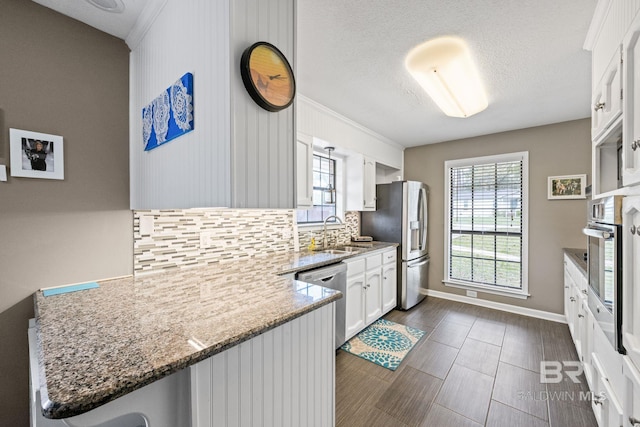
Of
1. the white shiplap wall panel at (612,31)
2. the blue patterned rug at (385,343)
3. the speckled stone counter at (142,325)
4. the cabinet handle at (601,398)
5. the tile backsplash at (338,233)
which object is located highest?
the white shiplap wall panel at (612,31)

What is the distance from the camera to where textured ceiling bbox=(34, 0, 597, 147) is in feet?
4.59

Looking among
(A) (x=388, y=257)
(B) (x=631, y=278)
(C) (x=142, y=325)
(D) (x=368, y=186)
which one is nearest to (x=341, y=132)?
(D) (x=368, y=186)

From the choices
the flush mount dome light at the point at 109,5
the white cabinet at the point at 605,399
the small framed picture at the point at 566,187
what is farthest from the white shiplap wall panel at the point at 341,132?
the white cabinet at the point at 605,399

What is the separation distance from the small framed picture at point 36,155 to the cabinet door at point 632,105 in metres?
2.67

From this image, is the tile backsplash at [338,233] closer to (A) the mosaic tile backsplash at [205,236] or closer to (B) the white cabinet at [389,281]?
(A) the mosaic tile backsplash at [205,236]

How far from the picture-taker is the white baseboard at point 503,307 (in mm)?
3157

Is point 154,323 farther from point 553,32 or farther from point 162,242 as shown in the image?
point 553,32

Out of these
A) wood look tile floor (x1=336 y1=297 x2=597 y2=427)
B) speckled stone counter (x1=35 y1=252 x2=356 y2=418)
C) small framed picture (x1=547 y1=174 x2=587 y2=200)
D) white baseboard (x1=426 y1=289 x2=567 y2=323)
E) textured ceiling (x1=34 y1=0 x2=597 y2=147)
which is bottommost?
wood look tile floor (x1=336 y1=297 x2=597 y2=427)

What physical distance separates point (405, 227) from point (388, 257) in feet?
1.66

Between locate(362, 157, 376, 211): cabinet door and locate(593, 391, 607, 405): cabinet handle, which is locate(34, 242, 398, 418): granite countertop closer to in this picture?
locate(593, 391, 607, 405): cabinet handle

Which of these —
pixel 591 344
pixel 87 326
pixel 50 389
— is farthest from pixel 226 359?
pixel 591 344

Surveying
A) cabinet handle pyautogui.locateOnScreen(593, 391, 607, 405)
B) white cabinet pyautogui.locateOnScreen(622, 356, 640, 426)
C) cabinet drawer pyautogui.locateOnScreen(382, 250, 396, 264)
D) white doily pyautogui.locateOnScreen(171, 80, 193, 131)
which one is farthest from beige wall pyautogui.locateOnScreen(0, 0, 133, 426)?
cabinet handle pyautogui.locateOnScreen(593, 391, 607, 405)

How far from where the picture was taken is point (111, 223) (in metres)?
1.57

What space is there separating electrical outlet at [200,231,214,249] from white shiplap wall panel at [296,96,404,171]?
3.91 ft
